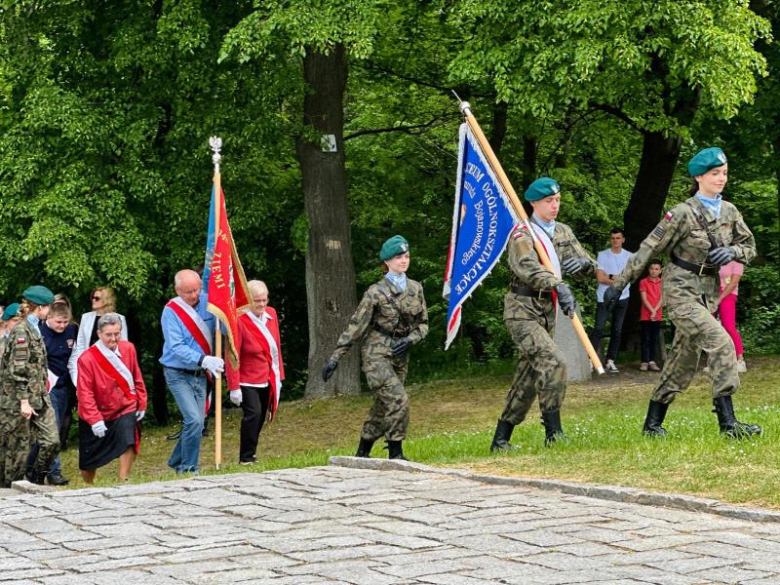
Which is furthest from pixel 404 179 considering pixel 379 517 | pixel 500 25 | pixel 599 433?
pixel 379 517

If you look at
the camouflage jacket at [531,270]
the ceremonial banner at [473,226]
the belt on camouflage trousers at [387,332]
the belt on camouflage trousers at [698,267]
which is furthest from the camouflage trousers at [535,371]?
the belt on camouflage trousers at [698,267]

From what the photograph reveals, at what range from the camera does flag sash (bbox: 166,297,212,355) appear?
43.7 feet

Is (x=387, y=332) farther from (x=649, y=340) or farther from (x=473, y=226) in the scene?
(x=649, y=340)

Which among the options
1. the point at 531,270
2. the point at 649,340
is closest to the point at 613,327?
the point at 649,340

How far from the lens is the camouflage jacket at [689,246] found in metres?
11.0

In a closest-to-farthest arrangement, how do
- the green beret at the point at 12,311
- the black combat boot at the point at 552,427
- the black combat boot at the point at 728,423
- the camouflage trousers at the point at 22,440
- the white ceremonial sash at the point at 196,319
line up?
the black combat boot at the point at 728,423, the black combat boot at the point at 552,427, the camouflage trousers at the point at 22,440, the white ceremonial sash at the point at 196,319, the green beret at the point at 12,311

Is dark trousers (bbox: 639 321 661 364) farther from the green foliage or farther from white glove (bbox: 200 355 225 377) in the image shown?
white glove (bbox: 200 355 225 377)

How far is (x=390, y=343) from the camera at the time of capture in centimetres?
1209

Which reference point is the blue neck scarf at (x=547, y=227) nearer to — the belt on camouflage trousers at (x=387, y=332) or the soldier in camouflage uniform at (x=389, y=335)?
the soldier in camouflage uniform at (x=389, y=335)

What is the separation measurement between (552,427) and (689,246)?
5.98ft

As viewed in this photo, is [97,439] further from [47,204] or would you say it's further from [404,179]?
[404,179]

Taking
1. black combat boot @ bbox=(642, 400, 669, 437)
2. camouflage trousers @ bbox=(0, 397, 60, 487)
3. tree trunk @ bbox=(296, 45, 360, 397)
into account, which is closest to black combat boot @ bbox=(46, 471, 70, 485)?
camouflage trousers @ bbox=(0, 397, 60, 487)

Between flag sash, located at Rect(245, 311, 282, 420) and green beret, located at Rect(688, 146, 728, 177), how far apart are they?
14.9ft

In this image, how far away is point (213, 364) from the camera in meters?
12.9
